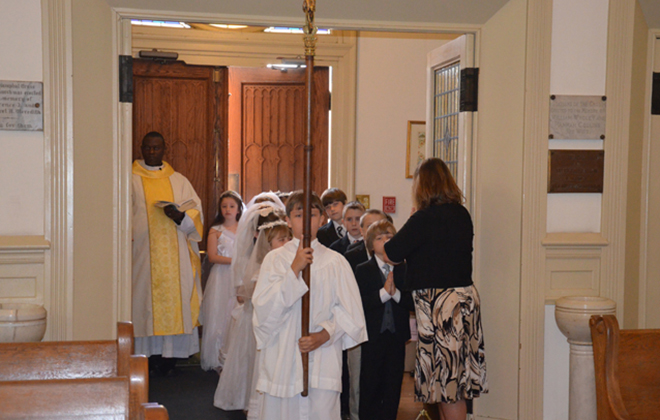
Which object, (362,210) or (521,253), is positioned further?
(362,210)

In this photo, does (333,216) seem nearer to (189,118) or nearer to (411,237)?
(411,237)

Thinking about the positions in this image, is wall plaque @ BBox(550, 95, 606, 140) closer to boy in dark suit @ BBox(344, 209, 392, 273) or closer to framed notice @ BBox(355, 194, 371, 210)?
boy in dark suit @ BBox(344, 209, 392, 273)

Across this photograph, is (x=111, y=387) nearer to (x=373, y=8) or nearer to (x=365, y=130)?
(x=373, y=8)

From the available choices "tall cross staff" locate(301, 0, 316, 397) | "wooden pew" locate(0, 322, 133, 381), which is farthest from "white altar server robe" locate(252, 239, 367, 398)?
"wooden pew" locate(0, 322, 133, 381)

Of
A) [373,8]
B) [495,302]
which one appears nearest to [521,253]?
[495,302]

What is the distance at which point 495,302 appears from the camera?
4.16m

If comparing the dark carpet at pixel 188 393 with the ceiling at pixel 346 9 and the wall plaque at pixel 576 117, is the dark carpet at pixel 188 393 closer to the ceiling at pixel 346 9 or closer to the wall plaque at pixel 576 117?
the ceiling at pixel 346 9

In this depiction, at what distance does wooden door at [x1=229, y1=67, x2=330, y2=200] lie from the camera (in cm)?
725

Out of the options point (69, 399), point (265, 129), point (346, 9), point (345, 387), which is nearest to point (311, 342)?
point (69, 399)

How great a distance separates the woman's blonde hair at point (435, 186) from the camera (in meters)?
3.68

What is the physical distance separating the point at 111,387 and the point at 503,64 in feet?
10.00

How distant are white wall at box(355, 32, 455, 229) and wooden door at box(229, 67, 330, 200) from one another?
0.70 m

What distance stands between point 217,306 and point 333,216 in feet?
4.36

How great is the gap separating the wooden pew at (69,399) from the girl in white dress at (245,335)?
8.72 feet
